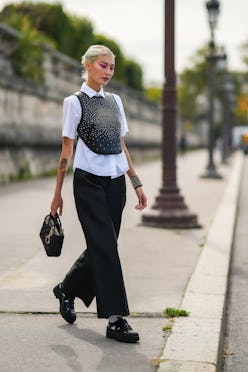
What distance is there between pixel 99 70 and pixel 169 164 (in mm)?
5842

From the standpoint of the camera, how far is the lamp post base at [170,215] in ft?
33.8

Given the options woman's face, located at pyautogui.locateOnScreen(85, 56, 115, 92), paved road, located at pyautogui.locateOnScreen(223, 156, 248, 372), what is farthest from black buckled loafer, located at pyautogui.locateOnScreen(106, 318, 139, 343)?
woman's face, located at pyautogui.locateOnScreen(85, 56, 115, 92)

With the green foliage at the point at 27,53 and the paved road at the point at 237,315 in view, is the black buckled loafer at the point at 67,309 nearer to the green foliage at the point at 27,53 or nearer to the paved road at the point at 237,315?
the paved road at the point at 237,315

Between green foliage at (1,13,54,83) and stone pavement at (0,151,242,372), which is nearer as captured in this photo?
stone pavement at (0,151,242,372)

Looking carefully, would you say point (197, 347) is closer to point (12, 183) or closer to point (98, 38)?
point (12, 183)

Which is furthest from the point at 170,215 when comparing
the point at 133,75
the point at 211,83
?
the point at 133,75

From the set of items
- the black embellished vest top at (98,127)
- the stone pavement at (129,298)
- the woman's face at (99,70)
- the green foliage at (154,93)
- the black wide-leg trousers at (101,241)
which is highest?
the woman's face at (99,70)

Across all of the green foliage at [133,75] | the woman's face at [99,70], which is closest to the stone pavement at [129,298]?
the woman's face at [99,70]

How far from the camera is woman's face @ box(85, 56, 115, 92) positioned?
187 inches

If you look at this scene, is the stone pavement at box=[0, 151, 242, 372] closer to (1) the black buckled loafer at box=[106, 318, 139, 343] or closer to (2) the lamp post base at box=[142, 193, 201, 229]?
(1) the black buckled loafer at box=[106, 318, 139, 343]

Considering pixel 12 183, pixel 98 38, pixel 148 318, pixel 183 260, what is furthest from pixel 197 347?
pixel 98 38

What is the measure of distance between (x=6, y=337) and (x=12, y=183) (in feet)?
41.4

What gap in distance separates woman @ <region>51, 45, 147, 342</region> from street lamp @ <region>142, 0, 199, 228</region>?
5533 millimetres

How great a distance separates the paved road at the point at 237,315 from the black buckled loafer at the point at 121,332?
54cm
